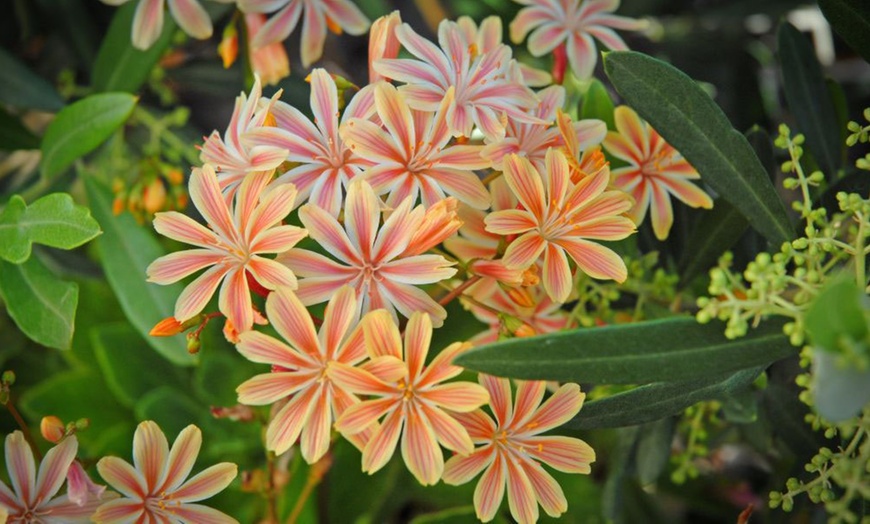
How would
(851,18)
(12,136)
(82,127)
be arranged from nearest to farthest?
(851,18)
(82,127)
(12,136)

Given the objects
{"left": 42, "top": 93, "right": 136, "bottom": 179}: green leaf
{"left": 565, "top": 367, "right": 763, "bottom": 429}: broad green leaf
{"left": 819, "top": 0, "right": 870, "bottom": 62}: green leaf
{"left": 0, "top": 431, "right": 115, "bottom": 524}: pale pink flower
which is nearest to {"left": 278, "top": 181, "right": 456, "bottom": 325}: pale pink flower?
{"left": 565, "top": 367, "right": 763, "bottom": 429}: broad green leaf

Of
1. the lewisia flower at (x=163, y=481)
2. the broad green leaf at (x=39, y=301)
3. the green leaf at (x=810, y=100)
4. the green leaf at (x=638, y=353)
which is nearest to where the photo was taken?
the green leaf at (x=638, y=353)

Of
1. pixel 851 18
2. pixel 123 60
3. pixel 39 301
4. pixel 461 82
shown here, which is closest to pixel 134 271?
pixel 39 301

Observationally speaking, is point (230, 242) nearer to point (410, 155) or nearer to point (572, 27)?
point (410, 155)

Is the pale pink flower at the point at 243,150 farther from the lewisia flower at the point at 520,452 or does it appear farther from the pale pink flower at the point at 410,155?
the lewisia flower at the point at 520,452

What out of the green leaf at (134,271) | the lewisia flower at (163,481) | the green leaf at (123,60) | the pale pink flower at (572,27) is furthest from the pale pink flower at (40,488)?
the pale pink flower at (572,27)

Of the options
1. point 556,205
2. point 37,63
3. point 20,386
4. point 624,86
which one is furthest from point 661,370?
point 37,63

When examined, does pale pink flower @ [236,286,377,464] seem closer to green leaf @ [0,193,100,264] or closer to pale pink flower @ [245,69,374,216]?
pale pink flower @ [245,69,374,216]
